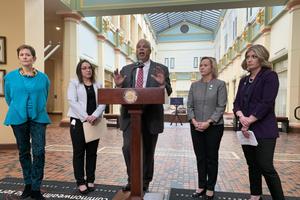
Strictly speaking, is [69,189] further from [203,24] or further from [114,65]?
[203,24]

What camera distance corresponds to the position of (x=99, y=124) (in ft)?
9.81

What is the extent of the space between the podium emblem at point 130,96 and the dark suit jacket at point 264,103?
1.05 m

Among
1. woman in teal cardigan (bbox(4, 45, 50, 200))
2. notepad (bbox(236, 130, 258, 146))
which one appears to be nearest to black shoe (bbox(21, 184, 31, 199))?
woman in teal cardigan (bbox(4, 45, 50, 200))

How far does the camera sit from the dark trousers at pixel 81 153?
9.65 feet

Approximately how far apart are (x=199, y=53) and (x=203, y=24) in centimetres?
350

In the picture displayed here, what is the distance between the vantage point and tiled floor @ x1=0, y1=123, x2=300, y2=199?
11.4 feet

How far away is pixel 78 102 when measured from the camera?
295cm

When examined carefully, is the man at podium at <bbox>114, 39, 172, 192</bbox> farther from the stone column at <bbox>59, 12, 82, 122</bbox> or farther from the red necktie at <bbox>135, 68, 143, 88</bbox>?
the stone column at <bbox>59, 12, 82, 122</bbox>

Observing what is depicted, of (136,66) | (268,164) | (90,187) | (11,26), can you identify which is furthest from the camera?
(11,26)

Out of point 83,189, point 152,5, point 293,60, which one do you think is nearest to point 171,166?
point 83,189

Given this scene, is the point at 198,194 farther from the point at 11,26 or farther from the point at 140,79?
the point at 11,26

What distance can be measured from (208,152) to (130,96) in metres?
1.11

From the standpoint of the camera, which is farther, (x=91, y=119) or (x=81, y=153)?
(x=81, y=153)

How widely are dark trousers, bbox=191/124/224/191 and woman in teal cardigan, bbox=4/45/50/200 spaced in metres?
1.60
